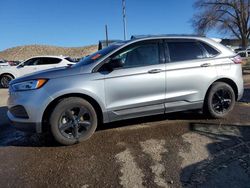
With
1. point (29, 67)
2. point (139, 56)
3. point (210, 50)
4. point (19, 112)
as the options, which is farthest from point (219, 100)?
point (29, 67)

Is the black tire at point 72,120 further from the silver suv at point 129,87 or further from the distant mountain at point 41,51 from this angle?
the distant mountain at point 41,51

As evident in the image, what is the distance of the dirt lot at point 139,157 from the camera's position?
11.5 feet

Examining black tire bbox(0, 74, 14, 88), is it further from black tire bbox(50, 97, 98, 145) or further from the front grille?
black tire bbox(50, 97, 98, 145)

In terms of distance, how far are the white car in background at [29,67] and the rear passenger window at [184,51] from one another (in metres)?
10.4

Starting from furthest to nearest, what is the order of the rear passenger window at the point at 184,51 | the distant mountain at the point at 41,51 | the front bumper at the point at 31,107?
the distant mountain at the point at 41,51 → the rear passenger window at the point at 184,51 → the front bumper at the point at 31,107

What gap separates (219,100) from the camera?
5.82 m

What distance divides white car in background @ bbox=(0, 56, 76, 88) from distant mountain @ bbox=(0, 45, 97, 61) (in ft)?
175

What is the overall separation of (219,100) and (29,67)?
11.7 m

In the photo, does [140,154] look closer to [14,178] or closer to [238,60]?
[14,178]

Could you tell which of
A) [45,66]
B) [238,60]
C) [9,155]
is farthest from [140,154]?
[45,66]

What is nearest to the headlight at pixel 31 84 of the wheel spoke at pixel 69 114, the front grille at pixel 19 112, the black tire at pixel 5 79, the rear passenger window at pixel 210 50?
the front grille at pixel 19 112

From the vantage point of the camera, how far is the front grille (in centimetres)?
462

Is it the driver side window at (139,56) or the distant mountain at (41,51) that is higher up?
the distant mountain at (41,51)

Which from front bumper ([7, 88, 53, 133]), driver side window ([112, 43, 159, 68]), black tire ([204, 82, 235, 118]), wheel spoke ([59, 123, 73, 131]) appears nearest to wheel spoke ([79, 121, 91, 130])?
wheel spoke ([59, 123, 73, 131])
